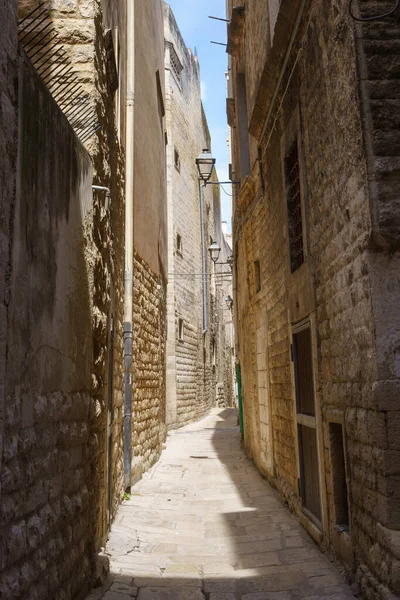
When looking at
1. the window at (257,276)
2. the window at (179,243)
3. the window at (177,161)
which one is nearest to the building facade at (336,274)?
the window at (257,276)

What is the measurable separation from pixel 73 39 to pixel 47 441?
9.99 ft

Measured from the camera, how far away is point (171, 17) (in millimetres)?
17641

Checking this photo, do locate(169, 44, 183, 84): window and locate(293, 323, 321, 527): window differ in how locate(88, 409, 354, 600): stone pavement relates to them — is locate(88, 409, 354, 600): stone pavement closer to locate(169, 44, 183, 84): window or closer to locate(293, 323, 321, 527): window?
locate(293, 323, 321, 527): window

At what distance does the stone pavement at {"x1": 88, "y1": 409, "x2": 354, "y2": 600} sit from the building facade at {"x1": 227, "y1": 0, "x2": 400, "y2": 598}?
25 cm

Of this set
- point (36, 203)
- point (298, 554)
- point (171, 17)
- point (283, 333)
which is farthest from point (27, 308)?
point (171, 17)

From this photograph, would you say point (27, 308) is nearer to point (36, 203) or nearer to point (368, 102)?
point (36, 203)

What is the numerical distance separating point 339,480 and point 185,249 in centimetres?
1347

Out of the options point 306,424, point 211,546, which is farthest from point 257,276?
point 211,546

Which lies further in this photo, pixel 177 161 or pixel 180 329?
pixel 177 161

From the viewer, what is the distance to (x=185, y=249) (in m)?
17.4

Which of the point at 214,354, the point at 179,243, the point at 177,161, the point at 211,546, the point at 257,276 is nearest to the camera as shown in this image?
the point at 211,546

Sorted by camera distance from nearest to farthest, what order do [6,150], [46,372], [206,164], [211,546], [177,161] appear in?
[6,150] < [46,372] < [211,546] < [206,164] < [177,161]

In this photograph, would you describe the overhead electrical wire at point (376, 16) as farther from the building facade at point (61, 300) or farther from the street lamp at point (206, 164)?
the street lamp at point (206, 164)

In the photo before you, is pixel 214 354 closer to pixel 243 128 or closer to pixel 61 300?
pixel 243 128
